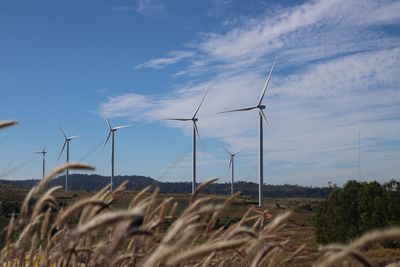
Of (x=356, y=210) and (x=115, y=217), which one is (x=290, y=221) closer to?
(x=356, y=210)

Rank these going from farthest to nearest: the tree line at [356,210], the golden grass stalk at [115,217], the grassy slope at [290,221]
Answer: the tree line at [356,210]
the grassy slope at [290,221]
the golden grass stalk at [115,217]

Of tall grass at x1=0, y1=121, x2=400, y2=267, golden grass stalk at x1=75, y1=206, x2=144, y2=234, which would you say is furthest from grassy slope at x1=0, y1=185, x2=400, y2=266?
golden grass stalk at x1=75, y1=206, x2=144, y2=234

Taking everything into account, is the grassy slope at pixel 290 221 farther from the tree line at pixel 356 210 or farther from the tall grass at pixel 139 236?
the tree line at pixel 356 210

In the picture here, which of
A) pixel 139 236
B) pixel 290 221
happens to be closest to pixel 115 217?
pixel 139 236

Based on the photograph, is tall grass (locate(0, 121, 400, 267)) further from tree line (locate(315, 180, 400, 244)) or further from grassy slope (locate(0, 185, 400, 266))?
tree line (locate(315, 180, 400, 244))

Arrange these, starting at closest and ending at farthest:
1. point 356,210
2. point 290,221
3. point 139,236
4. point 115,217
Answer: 1. point 115,217
2. point 139,236
3. point 290,221
4. point 356,210

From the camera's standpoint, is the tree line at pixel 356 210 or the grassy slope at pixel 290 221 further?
the tree line at pixel 356 210

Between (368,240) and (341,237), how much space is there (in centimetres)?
5200

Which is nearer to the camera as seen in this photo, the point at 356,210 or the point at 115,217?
the point at 115,217

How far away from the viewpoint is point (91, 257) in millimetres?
5031

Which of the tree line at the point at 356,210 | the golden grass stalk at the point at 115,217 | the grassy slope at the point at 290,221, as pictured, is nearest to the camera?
the golden grass stalk at the point at 115,217

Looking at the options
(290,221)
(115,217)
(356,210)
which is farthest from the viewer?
(356,210)

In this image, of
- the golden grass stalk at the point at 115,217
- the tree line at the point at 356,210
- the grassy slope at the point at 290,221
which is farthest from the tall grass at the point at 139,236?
the tree line at the point at 356,210

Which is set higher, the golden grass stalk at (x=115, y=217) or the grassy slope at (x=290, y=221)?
the golden grass stalk at (x=115, y=217)
